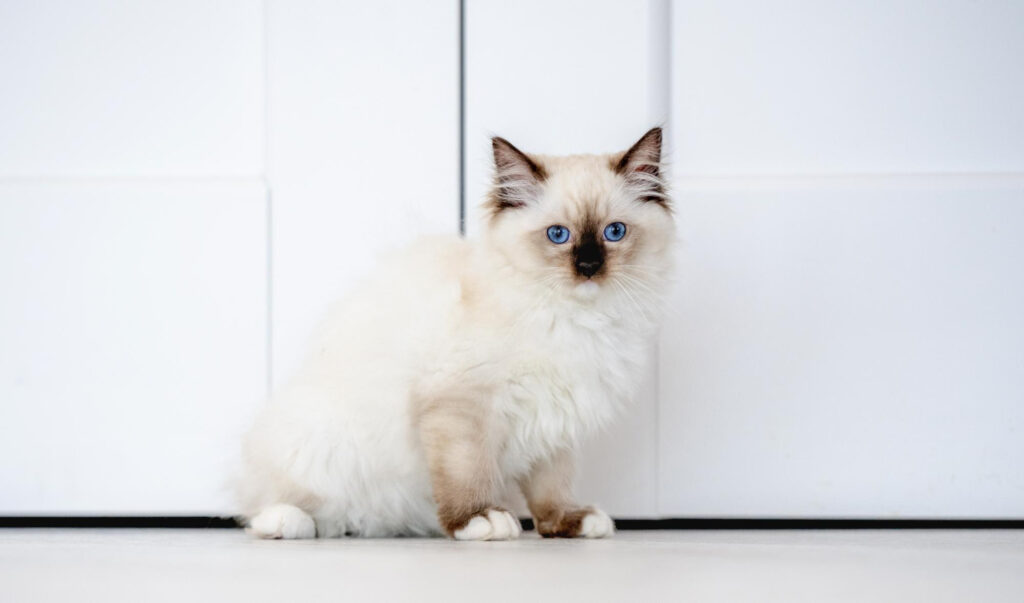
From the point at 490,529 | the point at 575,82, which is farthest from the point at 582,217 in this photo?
the point at 490,529

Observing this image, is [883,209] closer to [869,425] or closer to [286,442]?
[869,425]

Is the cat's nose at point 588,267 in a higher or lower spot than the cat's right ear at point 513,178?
lower

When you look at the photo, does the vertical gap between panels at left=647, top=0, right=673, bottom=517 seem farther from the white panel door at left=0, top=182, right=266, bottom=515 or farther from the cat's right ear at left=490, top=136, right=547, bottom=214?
Answer: the white panel door at left=0, top=182, right=266, bottom=515

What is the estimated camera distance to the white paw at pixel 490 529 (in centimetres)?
146

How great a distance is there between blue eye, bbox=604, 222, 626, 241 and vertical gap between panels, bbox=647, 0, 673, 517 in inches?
13.3

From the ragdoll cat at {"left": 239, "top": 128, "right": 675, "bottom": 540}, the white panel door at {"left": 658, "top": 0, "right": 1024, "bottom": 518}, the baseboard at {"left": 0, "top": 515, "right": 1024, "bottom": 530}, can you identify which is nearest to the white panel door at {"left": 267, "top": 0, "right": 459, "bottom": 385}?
the ragdoll cat at {"left": 239, "top": 128, "right": 675, "bottom": 540}

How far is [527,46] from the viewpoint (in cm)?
182

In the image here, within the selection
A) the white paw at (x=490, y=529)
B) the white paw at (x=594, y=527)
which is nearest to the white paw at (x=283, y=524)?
the white paw at (x=490, y=529)

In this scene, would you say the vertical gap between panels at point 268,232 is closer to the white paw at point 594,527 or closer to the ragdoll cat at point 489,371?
the ragdoll cat at point 489,371

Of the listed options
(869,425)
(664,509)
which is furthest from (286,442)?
(869,425)

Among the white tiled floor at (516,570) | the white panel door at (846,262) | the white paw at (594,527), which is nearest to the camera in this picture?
the white tiled floor at (516,570)

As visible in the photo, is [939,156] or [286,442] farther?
[939,156]

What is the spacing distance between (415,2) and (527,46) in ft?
0.79

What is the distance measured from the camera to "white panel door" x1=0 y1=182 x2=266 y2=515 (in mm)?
1831
